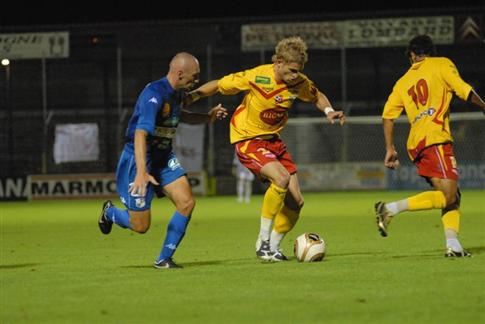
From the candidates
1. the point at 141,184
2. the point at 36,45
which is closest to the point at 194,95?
the point at 141,184

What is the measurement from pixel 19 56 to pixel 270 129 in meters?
19.3

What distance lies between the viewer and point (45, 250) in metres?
11.9

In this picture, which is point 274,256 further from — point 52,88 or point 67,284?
point 52,88

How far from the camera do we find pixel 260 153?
9758mm

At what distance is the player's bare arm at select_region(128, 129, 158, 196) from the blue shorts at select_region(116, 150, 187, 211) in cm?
66

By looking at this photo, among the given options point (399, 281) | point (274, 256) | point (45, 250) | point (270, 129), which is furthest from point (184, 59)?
point (45, 250)

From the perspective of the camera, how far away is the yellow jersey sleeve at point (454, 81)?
9.43 m

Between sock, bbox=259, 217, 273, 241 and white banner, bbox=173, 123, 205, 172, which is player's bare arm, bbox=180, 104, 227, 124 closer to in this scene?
sock, bbox=259, 217, 273, 241

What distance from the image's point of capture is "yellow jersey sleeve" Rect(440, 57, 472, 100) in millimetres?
9430

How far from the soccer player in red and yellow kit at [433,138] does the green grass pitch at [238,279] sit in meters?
0.41

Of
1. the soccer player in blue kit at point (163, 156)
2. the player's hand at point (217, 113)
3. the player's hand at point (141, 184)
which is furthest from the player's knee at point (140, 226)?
the player's hand at point (141, 184)

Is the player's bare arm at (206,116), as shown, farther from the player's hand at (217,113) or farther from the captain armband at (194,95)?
the captain armband at (194,95)

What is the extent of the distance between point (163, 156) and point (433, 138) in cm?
238

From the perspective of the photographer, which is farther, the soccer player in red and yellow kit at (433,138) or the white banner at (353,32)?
the white banner at (353,32)
